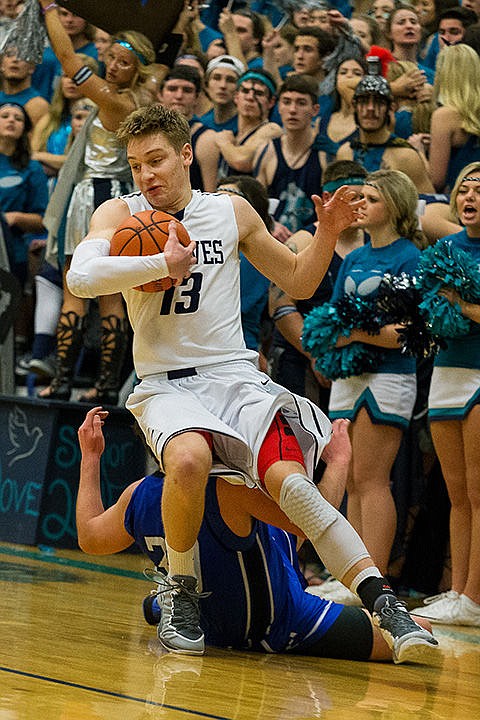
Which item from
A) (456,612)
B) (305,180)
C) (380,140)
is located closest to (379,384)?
(456,612)

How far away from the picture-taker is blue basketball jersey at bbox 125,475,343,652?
462 centimetres

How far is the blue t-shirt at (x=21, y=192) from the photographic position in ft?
30.3

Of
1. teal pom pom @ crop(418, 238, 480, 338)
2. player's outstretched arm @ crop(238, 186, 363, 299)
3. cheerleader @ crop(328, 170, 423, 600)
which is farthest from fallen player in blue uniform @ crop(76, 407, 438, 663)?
cheerleader @ crop(328, 170, 423, 600)

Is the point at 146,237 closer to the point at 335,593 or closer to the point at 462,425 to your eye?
the point at 462,425

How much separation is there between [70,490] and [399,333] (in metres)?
2.69

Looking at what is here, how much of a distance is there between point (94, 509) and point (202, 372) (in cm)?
70

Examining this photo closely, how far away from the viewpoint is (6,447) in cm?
818

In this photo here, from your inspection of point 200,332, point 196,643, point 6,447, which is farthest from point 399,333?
point 6,447

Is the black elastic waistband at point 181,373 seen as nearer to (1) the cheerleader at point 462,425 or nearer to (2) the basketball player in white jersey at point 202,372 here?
(2) the basketball player in white jersey at point 202,372

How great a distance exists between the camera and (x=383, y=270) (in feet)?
21.7

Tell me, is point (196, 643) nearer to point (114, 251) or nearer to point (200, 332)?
point (200, 332)

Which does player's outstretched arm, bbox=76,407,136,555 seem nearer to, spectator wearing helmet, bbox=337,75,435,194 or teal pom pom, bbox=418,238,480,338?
teal pom pom, bbox=418,238,480,338

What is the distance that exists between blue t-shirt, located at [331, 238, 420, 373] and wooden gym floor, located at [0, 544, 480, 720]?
156cm

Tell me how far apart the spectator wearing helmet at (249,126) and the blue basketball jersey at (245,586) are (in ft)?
12.8
